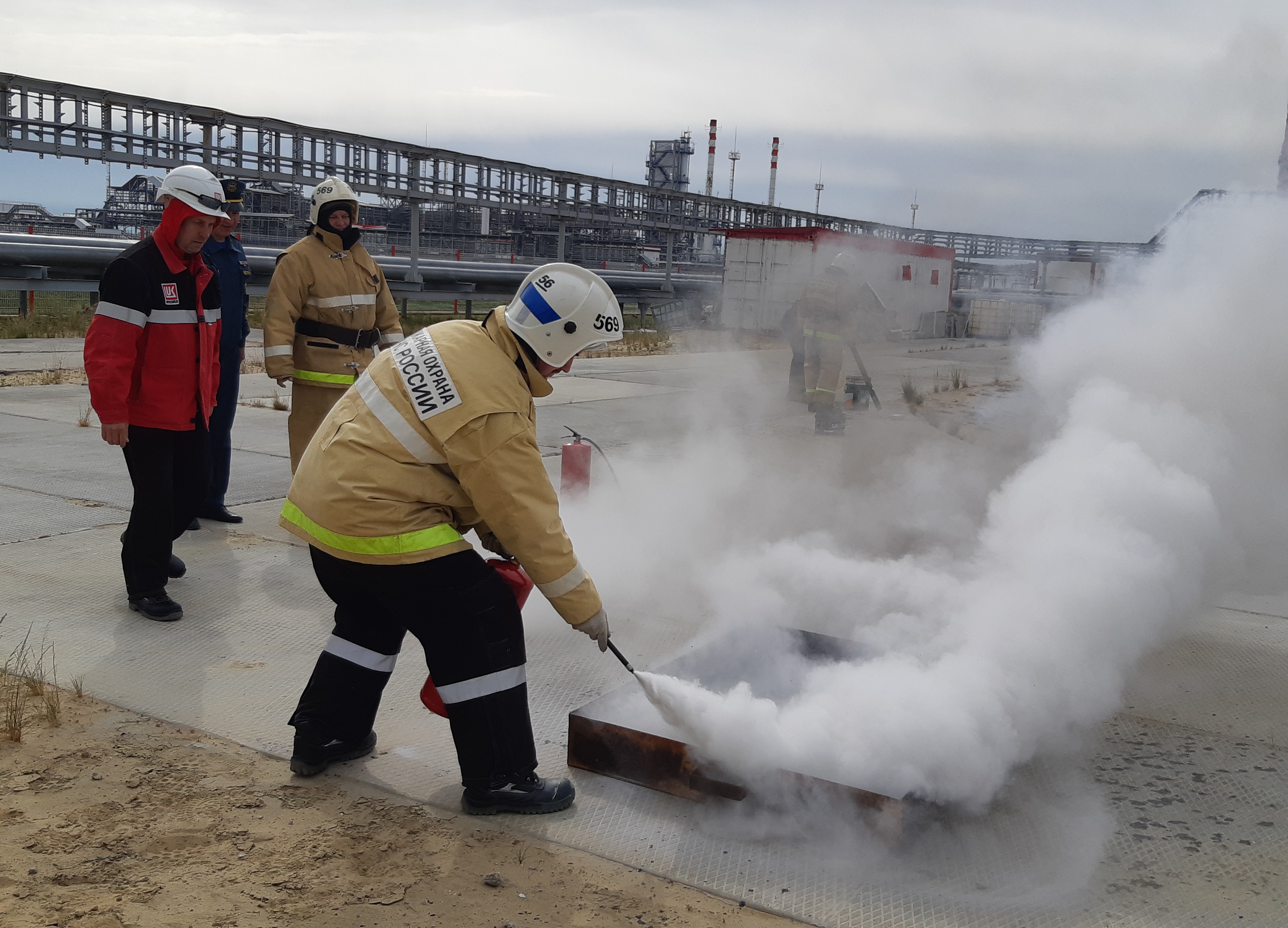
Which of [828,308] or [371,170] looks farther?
[371,170]

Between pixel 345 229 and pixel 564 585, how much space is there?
3.29 metres

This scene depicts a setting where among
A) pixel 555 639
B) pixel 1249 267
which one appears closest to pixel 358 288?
pixel 555 639

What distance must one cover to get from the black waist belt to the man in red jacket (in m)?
0.92

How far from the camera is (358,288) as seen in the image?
5.53 m

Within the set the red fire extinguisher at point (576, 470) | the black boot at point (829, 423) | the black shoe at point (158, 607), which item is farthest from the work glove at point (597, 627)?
the black boot at point (829, 423)

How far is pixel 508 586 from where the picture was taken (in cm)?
295

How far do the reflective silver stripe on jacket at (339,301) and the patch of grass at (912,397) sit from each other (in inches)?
319

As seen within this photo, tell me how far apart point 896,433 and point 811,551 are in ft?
18.6

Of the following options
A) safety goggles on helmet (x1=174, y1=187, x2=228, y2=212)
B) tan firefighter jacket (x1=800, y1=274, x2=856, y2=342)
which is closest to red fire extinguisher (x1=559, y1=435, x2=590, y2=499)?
safety goggles on helmet (x1=174, y1=187, x2=228, y2=212)

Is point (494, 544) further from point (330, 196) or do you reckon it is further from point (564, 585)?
point (330, 196)

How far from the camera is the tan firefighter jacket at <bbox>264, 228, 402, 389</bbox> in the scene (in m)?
5.29

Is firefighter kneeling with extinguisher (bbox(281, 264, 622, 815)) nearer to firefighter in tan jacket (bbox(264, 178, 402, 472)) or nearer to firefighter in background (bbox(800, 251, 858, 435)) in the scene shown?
firefighter in tan jacket (bbox(264, 178, 402, 472))

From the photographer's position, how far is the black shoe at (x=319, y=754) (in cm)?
309

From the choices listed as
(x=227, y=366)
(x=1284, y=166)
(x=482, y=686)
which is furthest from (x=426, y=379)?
(x=1284, y=166)
